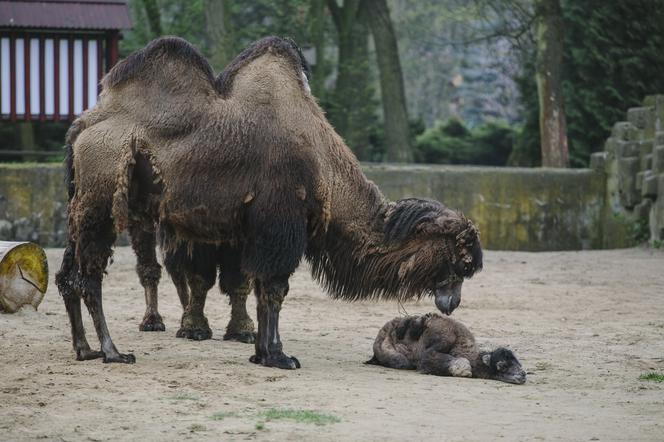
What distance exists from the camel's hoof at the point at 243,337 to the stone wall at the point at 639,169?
28.3ft

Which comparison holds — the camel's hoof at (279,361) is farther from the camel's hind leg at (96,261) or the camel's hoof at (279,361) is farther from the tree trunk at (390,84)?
the tree trunk at (390,84)

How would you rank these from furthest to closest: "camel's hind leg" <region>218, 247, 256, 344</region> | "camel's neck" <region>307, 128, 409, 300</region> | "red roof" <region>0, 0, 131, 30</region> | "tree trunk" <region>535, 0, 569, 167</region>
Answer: "tree trunk" <region>535, 0, 569, 167</region>
"red roof" <region>0, 0, 131, 30</region>
"camel's hind leg" <region>218, 247, 256, 344</region>
"camel's neck" <region>307, 128, 409, 300</region>

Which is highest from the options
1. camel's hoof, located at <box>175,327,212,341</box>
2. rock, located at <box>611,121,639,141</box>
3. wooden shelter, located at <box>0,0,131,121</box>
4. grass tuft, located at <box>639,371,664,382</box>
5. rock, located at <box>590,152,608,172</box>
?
wooden shelter, located at <box>0,0,131,121</box>

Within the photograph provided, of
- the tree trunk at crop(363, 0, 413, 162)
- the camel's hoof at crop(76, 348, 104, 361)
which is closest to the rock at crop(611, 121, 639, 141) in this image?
the tree trunk at crop(363, 0, 413, 162)

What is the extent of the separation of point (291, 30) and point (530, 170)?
10.2 metres

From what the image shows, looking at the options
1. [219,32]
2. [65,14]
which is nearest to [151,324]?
[65,14]

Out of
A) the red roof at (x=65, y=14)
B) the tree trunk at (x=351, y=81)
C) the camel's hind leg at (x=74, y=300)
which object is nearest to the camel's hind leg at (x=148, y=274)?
the camel's hind leg at (x=74, y=300)

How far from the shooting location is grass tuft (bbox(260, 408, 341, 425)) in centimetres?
664

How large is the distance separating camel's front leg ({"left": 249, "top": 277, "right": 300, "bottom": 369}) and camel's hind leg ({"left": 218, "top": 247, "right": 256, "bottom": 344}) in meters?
0.87

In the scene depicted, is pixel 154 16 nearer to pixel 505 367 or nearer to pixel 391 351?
pixel 391 351

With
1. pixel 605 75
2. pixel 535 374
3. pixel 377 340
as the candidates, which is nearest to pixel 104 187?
pixel 377 340

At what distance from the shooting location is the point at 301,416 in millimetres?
6746

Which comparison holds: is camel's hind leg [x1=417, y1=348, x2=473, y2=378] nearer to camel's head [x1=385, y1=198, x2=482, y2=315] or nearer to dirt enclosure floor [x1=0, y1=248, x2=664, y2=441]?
dirt enclosure floor [x1=0, y1=248, x2=664, y2=441]

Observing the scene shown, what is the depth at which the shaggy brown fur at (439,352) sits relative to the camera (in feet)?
27.0
